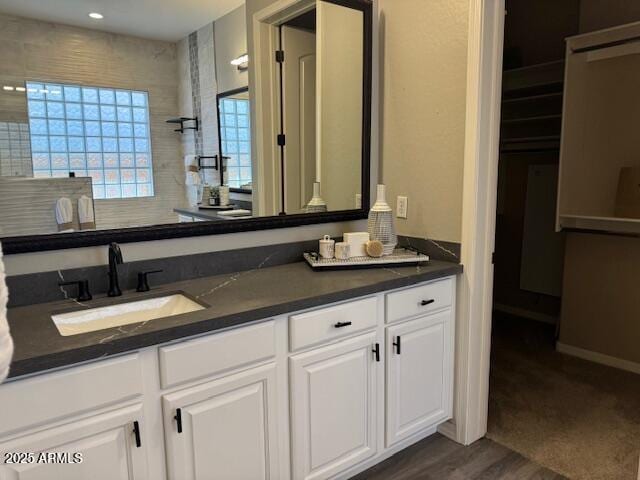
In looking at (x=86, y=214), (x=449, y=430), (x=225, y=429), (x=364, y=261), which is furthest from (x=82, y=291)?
(x=449, y=430)

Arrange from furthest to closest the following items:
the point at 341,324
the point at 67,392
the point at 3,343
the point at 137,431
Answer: the point at 341,324
the point at 137,431
the point at 67,392
the point at 3,343

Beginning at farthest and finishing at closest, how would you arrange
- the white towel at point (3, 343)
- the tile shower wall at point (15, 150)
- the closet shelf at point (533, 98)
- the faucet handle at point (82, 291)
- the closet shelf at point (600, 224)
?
the closet shelf at point (533, 98) → the closet shelf at point (600, 224) → the faucet handle at point (82, 291) → the tile shower wall at point (15, 150) → the white towel at point (3, 343)

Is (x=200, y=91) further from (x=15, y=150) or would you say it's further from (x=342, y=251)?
(x=342, y=251)

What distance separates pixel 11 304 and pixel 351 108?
177 cm

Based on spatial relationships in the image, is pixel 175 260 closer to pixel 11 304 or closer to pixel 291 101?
pixel 11 304

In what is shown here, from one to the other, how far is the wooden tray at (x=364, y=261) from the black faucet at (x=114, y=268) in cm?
82

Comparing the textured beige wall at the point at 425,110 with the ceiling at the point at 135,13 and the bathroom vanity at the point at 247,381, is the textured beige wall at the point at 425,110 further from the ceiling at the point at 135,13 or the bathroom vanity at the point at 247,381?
the ceiling at the point at 135,13

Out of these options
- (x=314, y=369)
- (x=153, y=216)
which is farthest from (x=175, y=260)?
(x=314, y=369)

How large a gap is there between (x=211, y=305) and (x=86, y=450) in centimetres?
55

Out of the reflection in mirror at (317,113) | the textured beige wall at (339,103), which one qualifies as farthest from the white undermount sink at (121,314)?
the textured beige wall at (339,103)

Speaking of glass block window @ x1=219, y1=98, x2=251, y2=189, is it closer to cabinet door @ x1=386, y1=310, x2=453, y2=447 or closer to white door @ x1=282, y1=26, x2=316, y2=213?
white door @ x1=282, y1=26, x2=316, y2=213

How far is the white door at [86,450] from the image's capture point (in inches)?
48.2

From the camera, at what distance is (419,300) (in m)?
2.12

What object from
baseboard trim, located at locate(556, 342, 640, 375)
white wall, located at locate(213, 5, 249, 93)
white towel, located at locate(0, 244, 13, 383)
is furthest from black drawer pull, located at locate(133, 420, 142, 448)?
baseboard trim, located at locate(556, 342, 640, 375)
